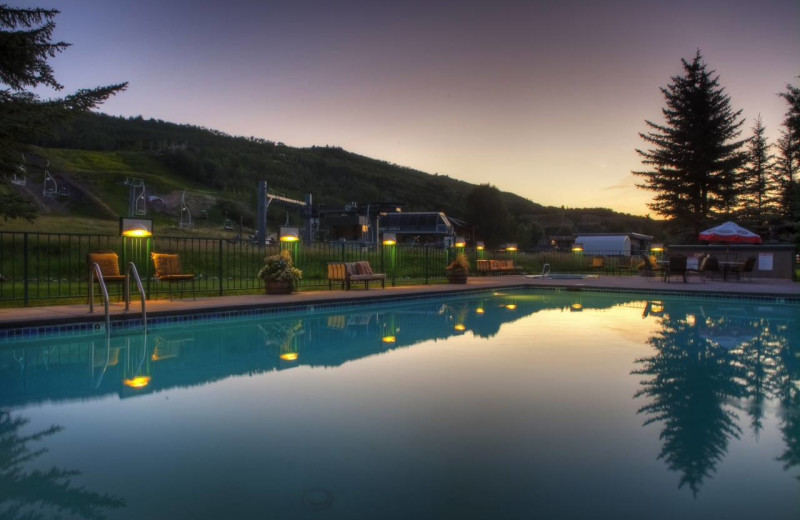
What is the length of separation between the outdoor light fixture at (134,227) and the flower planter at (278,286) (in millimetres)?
2597

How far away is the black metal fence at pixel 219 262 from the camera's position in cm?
988

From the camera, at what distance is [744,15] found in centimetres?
1305

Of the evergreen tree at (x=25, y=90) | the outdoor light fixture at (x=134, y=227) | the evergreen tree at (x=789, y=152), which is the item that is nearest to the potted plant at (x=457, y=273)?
the outdoor light fixture at (x=134, y=227)

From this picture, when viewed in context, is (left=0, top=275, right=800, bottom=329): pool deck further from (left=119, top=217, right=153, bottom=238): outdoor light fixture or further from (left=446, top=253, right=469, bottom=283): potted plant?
(left=119, top=217, right=153, bottom=238): outdoor light fixture

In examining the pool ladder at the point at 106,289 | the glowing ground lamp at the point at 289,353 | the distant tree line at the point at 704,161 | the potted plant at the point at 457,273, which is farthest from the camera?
the distant tree line at the point at 704,161

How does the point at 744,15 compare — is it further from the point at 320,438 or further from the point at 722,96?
the point at 320,438

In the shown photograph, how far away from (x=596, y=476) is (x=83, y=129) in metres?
60.0

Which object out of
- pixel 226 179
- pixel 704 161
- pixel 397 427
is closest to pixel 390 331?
pixel 397 427

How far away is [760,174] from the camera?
89.6 ft

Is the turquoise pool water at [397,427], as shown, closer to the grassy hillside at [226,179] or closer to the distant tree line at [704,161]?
the distant tree line at [704,161]

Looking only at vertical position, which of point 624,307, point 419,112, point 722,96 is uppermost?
point 722,96

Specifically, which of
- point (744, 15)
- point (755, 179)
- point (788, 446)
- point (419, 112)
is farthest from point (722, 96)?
point (788, 446)

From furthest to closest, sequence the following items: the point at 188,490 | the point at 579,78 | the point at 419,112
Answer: the point at 419,112 → the point at 579,78 → the point at 188,490

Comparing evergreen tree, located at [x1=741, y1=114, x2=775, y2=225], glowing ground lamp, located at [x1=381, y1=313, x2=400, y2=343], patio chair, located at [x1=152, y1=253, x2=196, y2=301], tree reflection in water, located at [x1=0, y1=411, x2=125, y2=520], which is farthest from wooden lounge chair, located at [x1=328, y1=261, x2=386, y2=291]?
evergreen tree, located at [x1=741, y1=114, x2=775, y2=225]
